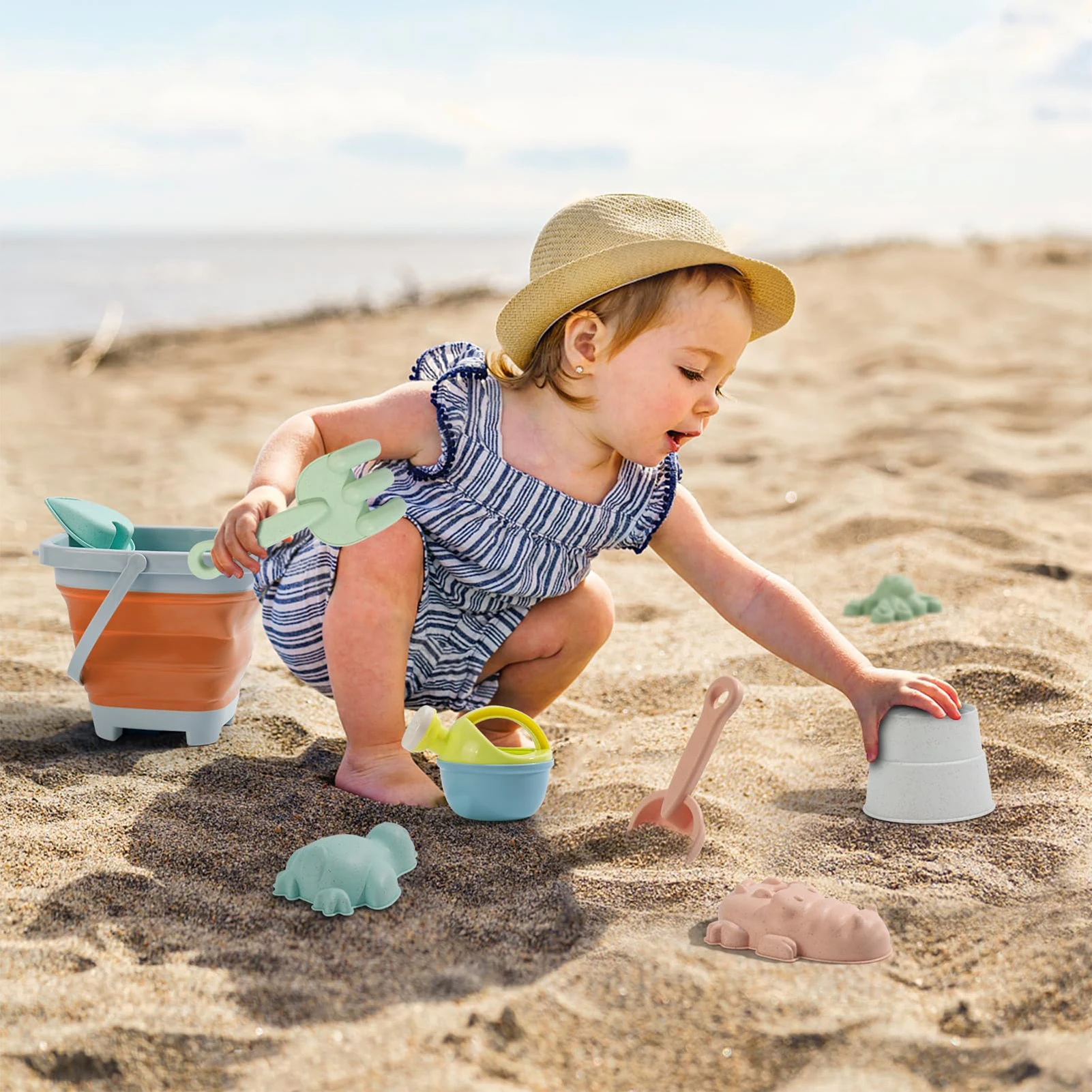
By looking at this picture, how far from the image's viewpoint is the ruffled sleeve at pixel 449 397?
2.12 meters

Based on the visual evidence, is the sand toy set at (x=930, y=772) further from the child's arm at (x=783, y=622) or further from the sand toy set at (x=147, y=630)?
the sand toy set at (x=147, y=630)

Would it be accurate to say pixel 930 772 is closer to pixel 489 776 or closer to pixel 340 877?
pixel 489 776

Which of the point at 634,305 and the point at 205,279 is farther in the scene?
the point at 205,279

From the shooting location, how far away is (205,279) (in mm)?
20703

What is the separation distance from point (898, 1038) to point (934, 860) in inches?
19.4

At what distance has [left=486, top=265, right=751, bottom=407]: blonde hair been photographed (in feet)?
6.43

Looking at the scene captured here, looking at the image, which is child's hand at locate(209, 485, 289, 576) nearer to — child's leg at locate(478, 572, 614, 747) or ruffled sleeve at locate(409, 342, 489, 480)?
ruffled sleeve at locate(409, 342, 489, 480)

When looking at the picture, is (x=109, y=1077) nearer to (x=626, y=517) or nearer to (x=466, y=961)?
(x=466, y=961)

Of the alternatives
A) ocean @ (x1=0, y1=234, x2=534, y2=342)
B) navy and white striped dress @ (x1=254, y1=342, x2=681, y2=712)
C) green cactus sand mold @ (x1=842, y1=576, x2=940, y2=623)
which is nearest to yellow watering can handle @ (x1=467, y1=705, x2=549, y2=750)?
navy and white striped dress @ (x1=254, y1=342, x2=681, y2=712)

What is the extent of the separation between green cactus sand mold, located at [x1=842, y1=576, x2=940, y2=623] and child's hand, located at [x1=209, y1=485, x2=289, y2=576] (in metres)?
1.54

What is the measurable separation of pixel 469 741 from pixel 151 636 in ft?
2.12

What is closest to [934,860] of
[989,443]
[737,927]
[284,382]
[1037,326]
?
[737,927]

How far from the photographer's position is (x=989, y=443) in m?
4.59

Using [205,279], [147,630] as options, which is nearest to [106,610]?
[147,630]
